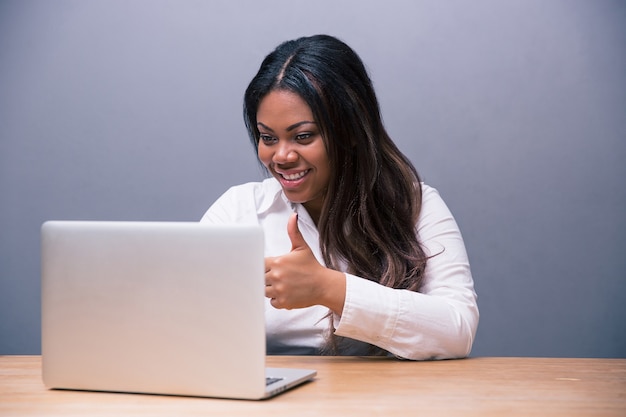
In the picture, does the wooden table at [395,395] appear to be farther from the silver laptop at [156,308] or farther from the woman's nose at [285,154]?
the woman's nose at [285,154]

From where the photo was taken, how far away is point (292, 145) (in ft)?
5.87

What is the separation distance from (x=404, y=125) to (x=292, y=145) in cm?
93

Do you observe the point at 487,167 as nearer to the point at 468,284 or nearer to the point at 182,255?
the point at 468,284

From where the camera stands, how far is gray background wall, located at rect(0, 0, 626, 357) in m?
2.59

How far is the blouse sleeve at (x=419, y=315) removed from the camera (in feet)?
4.72

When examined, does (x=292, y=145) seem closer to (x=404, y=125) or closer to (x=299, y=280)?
(x=299, y=280)

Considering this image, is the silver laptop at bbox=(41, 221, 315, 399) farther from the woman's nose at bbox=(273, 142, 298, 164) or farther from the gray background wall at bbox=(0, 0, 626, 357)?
the gray background wall at bbox=(0, 0, 626, 357)

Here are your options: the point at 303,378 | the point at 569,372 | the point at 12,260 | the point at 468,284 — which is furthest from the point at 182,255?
the point at 12,260

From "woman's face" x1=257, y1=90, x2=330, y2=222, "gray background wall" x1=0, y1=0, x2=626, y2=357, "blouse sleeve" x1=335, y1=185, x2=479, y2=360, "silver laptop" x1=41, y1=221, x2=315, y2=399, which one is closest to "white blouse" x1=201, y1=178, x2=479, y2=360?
"blouse sleeve" x1=335, y1=185, x2=479, y2=360

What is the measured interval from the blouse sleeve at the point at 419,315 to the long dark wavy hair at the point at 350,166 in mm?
99

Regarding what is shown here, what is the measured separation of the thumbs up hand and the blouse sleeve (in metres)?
0.03

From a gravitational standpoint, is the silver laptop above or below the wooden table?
above

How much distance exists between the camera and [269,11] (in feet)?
8.80

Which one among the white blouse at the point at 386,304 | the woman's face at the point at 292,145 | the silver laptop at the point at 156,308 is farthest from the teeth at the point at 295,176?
the silver laptop at the point at 156,308
